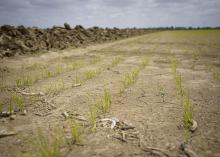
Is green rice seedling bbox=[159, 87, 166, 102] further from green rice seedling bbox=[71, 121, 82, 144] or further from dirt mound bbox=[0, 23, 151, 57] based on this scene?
dirt mound bbox=[0, 23, 151, 57]

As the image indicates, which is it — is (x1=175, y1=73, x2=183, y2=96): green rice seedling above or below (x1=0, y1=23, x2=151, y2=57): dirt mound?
below

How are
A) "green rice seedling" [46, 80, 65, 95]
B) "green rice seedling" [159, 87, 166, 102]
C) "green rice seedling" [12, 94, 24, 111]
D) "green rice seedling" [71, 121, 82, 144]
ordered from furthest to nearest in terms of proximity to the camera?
"green rice seedling" [46, 80, 65, 95], "green rice seedling" [159, 87, 166, 102], "green rice seedling" [12, 94, 24, 111], "green rice seedling" [71, 121, 82, 144]

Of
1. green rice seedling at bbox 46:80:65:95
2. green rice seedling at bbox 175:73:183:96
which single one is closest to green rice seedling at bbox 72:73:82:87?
green rice seedling at bbox 46:80:65:95

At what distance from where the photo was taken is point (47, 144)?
3225 millimetres

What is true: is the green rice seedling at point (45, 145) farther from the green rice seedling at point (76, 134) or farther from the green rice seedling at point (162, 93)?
the green rice seedling at point (162, 93)

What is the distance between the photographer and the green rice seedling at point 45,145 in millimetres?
2913

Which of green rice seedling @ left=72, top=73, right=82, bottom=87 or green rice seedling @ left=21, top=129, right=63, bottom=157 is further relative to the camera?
green rice seedling @ left=72, top=73, right=82, bottom=87

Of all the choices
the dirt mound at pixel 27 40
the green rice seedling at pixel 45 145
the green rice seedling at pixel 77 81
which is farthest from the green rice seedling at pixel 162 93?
the dirt mound at pixel 27 40

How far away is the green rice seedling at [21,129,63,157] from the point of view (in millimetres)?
2913

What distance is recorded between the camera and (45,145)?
3.16m

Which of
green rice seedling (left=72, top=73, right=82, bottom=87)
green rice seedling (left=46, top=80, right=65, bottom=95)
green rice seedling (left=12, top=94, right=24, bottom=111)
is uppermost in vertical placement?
green rice seedling (left=72, top=73, right=82, bottom=87)

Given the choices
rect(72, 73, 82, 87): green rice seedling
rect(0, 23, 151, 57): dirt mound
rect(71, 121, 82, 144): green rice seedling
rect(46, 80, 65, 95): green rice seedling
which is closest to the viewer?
rect(71, 121, 82, 144): green rice seedling

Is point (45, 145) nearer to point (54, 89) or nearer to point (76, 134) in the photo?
point (76, 134)

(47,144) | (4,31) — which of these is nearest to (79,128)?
(47,144)
